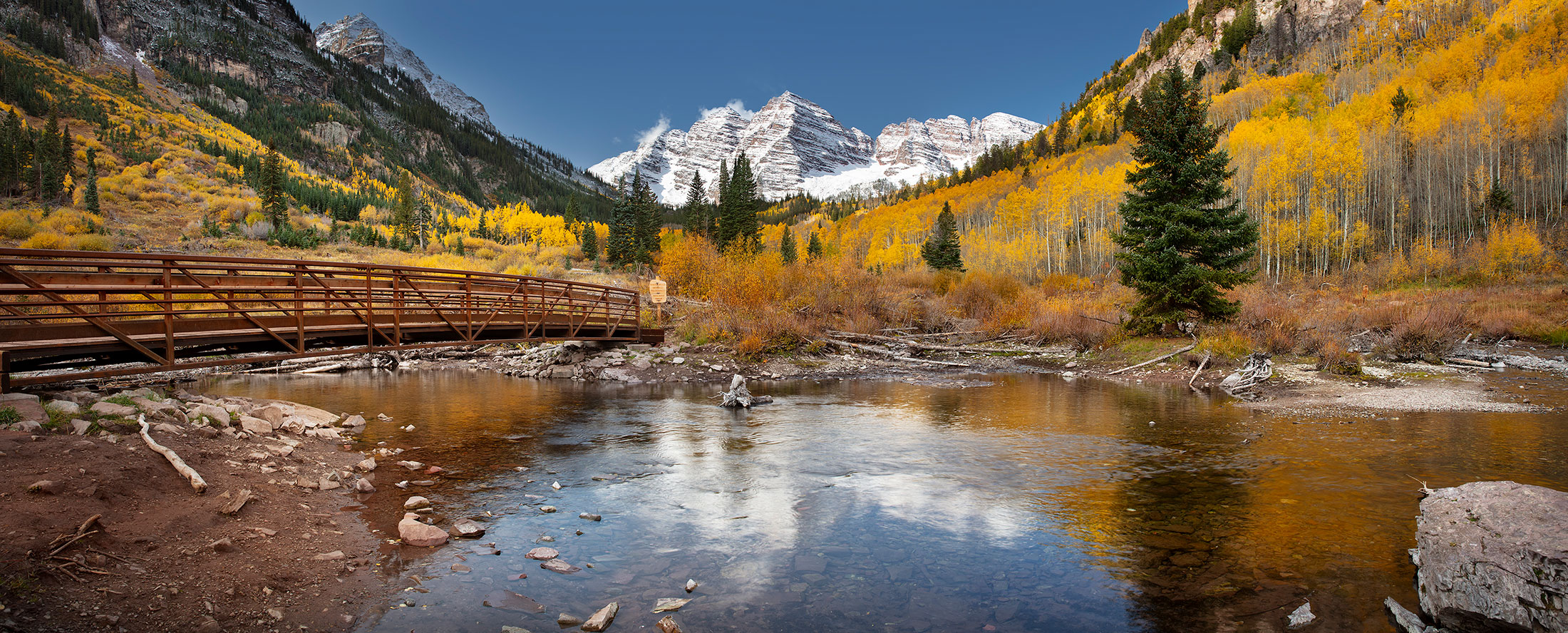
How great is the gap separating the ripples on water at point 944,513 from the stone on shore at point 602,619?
12cm

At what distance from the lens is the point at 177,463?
6.57m

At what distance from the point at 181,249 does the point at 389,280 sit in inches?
1961

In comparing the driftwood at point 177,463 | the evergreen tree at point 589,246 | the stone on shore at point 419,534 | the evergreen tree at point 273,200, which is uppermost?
the evergreen tree at point 273,200

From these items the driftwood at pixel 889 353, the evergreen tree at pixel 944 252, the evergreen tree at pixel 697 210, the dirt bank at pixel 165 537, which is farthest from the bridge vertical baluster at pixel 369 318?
the evergreen tree at pixel 697 210

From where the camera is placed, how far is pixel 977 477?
9898mm

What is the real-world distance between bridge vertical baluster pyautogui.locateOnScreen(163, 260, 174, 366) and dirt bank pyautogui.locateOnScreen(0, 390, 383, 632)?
217cm

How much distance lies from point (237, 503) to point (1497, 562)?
37.1ft

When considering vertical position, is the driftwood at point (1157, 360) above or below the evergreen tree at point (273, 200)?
below

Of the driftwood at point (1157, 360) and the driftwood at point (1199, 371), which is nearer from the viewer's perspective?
the driftwood at point (1199, 371)

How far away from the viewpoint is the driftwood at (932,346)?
2955 cm

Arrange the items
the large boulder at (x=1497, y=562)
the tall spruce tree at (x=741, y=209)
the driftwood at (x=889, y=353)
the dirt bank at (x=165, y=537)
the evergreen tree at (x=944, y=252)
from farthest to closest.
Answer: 1. the tall spruce tree at (x=741, y=209)
2. the evergreen tree at (x=944, y=252)
3. the driftwood at (x=889, y=353)
4. the dirt bank at (x=165, y=537)
5. the large boulder at (x=1497, y=562)

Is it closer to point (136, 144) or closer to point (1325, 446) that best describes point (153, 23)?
point (136, 144)

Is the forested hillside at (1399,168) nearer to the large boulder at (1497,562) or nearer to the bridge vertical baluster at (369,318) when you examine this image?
the bridge vertical baluster at (369,318)

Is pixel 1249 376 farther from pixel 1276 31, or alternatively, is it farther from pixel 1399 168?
pixel 1276 31
